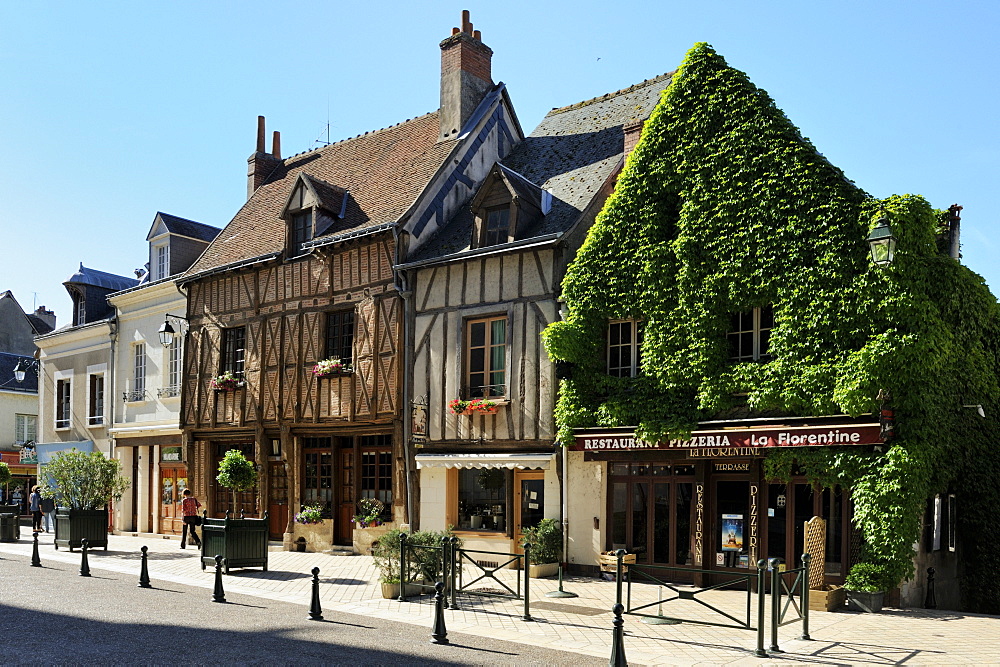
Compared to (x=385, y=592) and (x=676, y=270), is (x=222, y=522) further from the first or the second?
(x=676, y=270)

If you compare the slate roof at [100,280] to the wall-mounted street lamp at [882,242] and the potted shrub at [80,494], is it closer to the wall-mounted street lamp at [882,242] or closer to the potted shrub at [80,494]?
the potted shrub at [80,494]

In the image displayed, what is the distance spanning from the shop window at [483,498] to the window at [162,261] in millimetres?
11199

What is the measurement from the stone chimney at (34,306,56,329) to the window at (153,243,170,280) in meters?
16.9

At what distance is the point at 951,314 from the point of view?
12930 mm

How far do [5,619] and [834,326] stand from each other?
10494 millimetres

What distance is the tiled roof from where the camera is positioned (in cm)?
1895

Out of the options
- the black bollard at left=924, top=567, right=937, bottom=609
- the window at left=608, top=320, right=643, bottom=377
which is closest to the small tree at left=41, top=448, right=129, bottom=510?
the window at left=608, top=320, right=643, bottom=377

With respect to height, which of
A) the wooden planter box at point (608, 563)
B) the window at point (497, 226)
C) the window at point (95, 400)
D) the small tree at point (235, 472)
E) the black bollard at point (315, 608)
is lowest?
the wooden planter box at point (608, 563)

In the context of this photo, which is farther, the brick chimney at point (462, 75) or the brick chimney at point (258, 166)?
the brick chimney at point (258, 166)

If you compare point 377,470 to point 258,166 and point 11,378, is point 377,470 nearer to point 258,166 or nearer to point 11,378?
point 258,166

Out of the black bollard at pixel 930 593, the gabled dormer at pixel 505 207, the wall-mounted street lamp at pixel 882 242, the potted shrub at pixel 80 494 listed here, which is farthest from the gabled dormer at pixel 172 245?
the black bollard at pixel 930 593

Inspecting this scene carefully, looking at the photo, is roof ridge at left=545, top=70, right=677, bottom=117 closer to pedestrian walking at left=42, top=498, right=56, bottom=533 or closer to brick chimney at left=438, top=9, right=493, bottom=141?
brick chimney at left=438, top=9, right=493, bottom=141

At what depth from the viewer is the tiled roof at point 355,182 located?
19.0 m

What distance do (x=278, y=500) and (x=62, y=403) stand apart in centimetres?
1016
